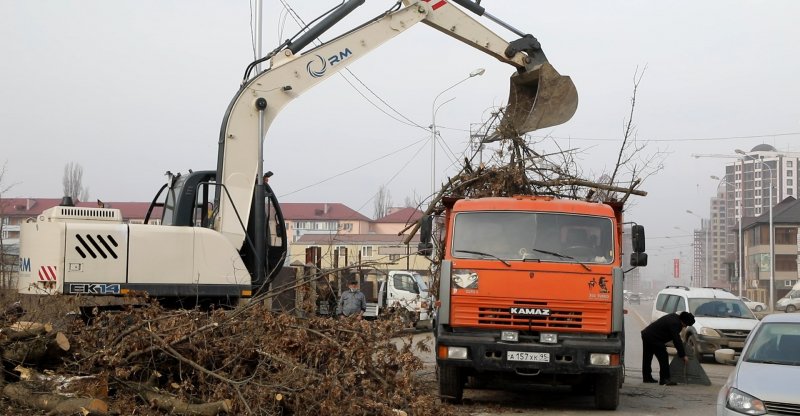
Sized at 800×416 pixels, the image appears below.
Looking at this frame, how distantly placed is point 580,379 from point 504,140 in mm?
4643

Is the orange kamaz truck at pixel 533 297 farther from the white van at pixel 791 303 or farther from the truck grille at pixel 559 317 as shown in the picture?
the white van at pixel 791 303

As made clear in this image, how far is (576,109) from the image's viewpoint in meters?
14.7

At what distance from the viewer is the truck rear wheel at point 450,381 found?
11.7m

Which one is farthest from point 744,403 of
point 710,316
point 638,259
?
point 710,316

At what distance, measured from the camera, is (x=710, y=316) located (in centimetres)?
2186

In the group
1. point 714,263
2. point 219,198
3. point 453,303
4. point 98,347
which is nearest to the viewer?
point 98,347

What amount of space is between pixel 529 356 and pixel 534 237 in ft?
5.31

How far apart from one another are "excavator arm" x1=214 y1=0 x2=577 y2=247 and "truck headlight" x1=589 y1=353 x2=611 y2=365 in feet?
16.0

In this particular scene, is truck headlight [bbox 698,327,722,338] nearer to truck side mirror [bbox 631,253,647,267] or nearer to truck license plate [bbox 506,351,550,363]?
truck side mirror [bbox 631,253,647,267]

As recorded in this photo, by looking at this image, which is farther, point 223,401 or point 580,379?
point 580,379

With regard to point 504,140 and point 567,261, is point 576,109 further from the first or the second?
point 567,261

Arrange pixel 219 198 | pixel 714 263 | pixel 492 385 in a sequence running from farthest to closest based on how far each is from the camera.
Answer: pixel 714 263 < pixel 492 385 < pixel 219 198

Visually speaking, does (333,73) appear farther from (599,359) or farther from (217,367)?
(599,359)

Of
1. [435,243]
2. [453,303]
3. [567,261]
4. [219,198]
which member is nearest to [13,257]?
[219,198]
